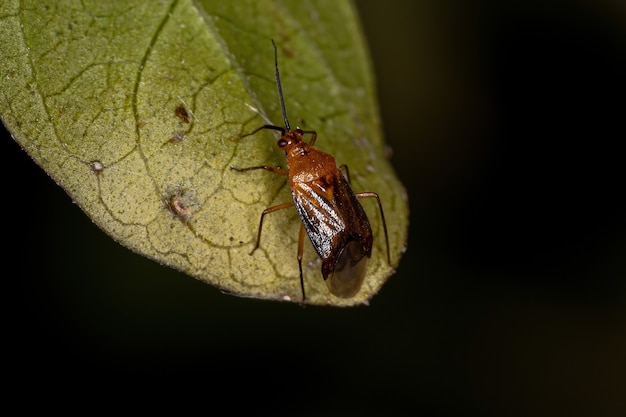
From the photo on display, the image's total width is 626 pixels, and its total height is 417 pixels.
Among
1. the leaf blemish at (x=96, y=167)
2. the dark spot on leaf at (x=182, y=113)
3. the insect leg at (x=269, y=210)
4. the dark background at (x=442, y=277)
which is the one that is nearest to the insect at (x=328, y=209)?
the insect leg at (x=269, y=210)

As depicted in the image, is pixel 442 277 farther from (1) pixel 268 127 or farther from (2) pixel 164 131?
(2) pixel 164 131

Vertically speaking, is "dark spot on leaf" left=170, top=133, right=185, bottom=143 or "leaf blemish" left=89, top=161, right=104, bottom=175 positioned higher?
"dark spot on leaf" left=170, top=133, right=185, bottom=143

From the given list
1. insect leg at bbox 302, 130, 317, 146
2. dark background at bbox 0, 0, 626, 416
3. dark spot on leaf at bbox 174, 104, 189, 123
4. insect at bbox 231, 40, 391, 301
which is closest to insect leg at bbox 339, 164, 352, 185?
insect at bbox 231, 40, 391, 301

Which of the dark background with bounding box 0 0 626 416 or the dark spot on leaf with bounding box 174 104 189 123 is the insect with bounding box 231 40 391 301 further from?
the dark background with bounding box 0 0 626 416

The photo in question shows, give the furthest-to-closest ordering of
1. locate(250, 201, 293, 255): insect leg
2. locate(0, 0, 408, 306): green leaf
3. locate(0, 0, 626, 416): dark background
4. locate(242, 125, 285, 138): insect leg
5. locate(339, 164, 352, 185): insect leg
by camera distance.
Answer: locate(0, 0, 626, 416): dark background
locate(339, 164, 352, 185): insect leg
locate(242, 125, 285, 138): insect leg
locate(250, 201, 293, 255): insect leg
locate(0, 0, 408, 306): green leaf

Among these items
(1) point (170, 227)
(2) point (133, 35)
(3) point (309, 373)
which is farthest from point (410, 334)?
(2) point (133, 35)

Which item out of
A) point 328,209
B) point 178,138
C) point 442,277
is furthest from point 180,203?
point 442,277
